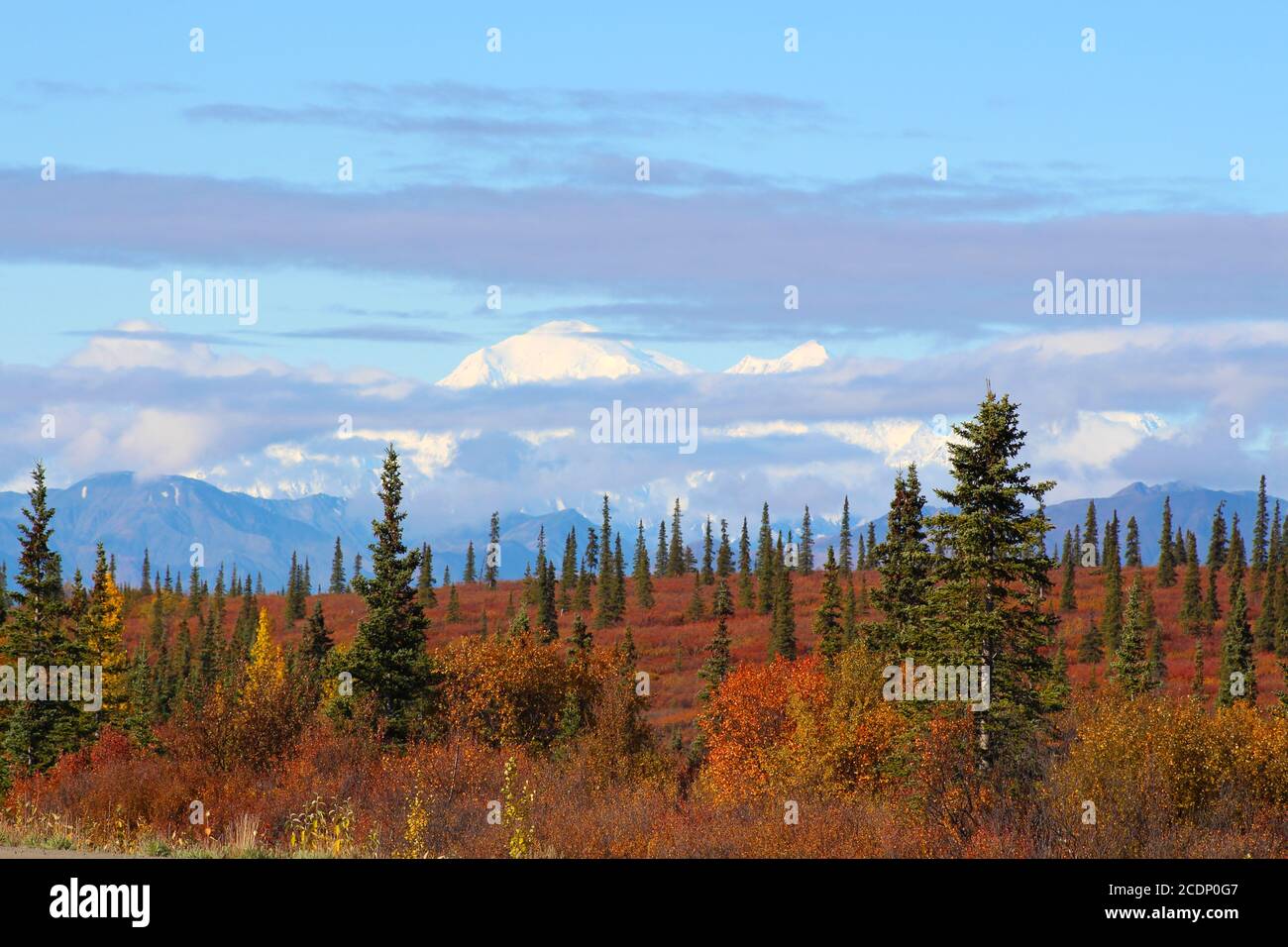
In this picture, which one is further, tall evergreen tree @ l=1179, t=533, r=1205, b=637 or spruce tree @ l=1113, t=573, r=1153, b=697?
tall evergreen tree @ l=1179, t=533, r=1205, b=637

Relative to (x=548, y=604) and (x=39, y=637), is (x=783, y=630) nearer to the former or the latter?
(x=548, y=604)

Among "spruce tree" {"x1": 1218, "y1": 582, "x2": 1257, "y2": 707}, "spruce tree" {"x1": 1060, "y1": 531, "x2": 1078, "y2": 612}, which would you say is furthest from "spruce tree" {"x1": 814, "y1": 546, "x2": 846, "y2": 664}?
"spruce tree" {"x1": 1060, "y1": 531, "x2": 1078, "y2": 612}

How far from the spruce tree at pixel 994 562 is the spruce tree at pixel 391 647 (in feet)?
86.9

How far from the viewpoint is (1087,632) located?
142000mm

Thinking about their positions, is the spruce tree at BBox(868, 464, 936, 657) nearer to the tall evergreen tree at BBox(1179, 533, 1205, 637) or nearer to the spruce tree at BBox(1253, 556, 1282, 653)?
the spruce tree at BBox(1253, 556, 1282, 653)

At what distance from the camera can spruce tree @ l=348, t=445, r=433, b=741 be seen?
62.6m

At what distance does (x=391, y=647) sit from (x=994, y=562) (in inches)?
1166

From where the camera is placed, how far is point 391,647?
63688 mm

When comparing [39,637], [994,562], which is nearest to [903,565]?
[994,562]

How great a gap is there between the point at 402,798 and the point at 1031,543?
1009 inches

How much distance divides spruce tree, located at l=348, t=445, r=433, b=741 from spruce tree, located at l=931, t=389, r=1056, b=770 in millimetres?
26474

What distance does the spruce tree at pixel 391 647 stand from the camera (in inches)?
2466
